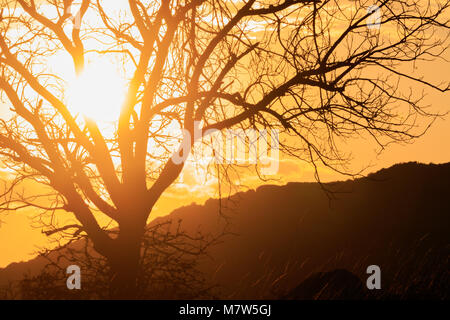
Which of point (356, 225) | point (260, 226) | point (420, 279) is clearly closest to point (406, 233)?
point (356, 225)

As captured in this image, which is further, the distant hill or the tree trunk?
the distant hill

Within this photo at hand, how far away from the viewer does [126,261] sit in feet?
25.3

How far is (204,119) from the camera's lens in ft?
28.4

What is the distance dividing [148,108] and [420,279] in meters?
4.53

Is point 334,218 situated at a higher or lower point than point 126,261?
higher

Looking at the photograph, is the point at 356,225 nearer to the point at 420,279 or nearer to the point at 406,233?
the point at 406,233

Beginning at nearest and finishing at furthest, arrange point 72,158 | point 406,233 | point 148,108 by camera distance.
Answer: point 148,108
point 72,158
point 406,233

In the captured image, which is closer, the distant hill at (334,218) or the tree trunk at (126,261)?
the tree trunk at (126,261)

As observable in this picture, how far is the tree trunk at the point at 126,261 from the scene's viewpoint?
24.6 feet

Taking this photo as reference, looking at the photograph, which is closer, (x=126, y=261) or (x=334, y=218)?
(x=126, y=261)

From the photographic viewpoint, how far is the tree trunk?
749 cm
